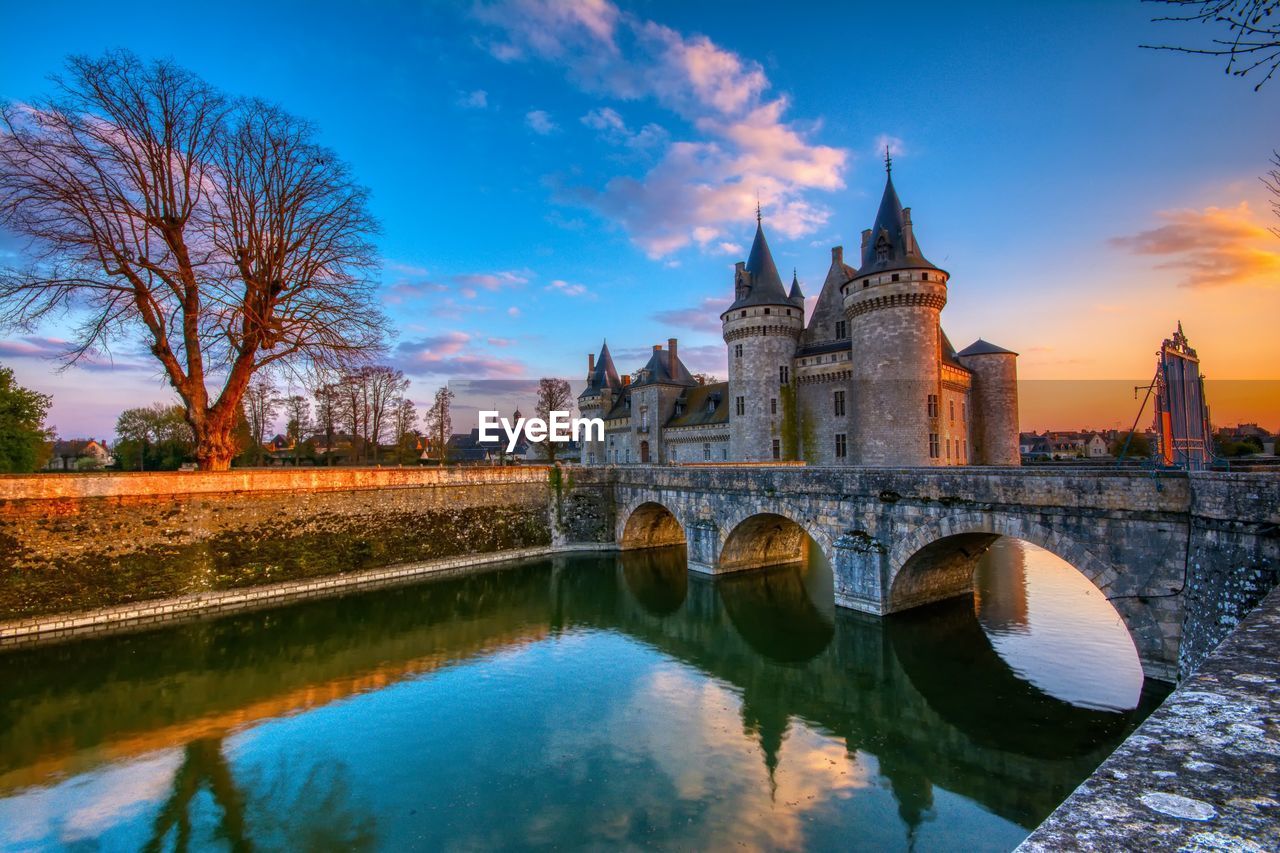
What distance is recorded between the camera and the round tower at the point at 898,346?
23.8m

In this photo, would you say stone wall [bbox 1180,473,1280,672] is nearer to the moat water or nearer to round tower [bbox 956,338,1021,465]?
the moat water

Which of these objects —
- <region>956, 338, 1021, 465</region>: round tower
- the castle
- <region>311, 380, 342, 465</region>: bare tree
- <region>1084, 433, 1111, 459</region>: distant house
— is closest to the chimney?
the castle

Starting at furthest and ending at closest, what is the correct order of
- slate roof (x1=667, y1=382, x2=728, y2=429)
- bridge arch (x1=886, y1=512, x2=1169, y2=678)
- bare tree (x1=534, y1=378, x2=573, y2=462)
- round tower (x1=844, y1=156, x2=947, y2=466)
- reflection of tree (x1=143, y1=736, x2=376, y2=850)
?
bare tree (x1=534, y1=378, x2=573, y2=462), slate roof (x1=667, y1=382, x2=728, y2=429), round tower (x1=844, y1=156, x2=947, y2=466), bridge arch (x1=886, y1=512, x2=1169, y2=678), reflection of tree (x1=143, y1=736, x2=376, y2=850)

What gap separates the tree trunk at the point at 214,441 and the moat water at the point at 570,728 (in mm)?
4450

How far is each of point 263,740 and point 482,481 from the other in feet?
45.9

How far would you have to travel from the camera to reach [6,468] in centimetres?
2661

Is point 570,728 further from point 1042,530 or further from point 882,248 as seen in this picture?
point 882,248

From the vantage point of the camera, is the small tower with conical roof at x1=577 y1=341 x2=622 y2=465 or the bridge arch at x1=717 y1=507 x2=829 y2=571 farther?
the small tower with conical roof at x1=577 y1=341 x2=622 y2=465

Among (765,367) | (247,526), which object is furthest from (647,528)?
(247,526)

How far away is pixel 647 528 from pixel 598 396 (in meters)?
18.2

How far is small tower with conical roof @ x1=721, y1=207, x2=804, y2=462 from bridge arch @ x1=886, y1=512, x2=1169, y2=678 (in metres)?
13.8

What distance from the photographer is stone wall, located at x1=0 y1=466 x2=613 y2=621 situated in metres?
13.8

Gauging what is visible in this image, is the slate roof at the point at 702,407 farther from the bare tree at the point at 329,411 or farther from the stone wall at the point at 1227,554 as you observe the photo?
the stone wall at the point at 1227,554

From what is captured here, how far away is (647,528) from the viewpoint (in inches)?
968
